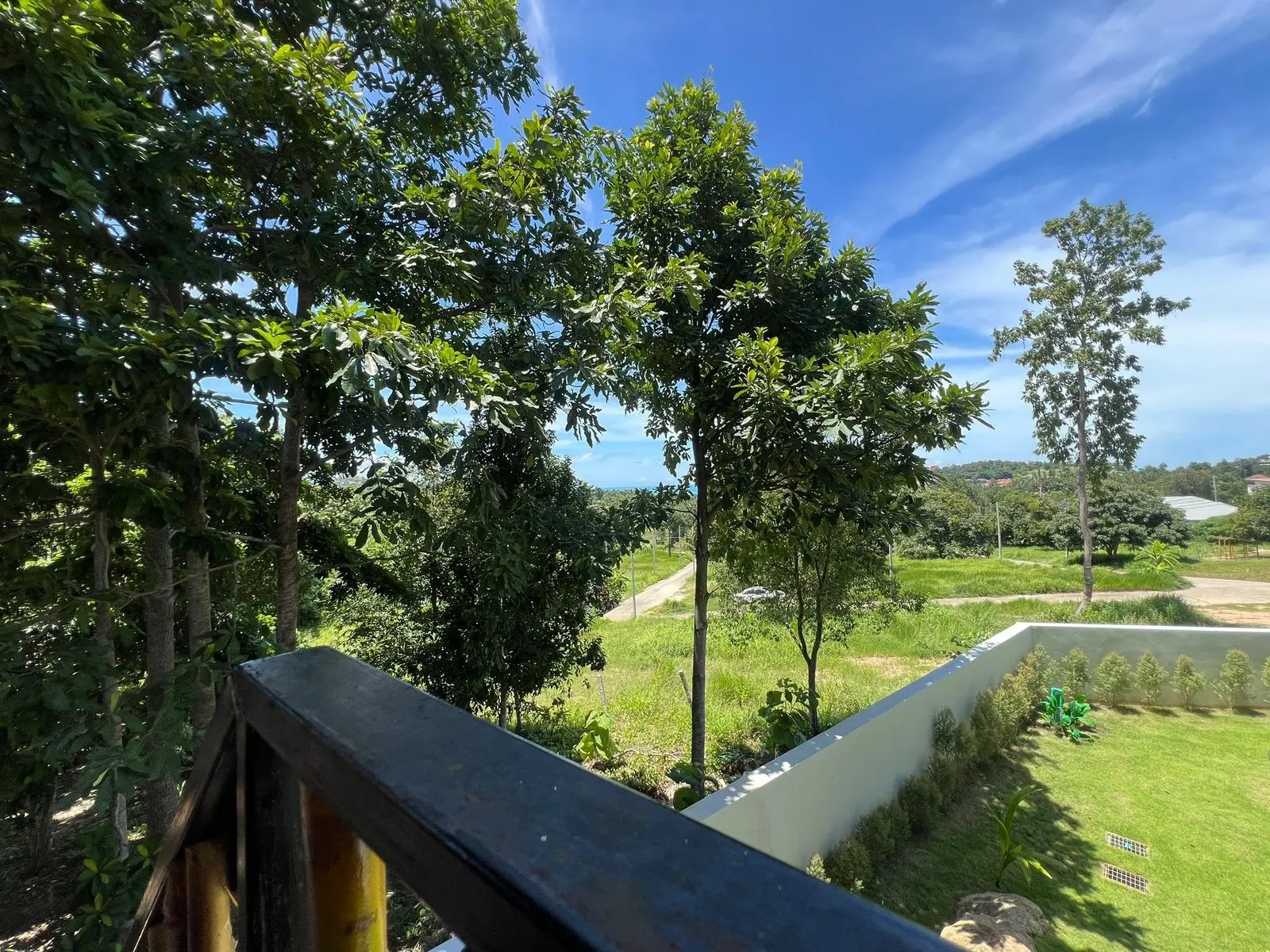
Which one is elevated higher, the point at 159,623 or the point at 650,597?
the point at 159,623

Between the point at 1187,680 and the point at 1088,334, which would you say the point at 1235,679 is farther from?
the point at 1088,334

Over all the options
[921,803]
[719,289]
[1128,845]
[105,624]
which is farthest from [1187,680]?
[105,624]

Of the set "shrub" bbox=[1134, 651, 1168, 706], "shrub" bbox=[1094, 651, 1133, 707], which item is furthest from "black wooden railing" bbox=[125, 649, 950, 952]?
"shrub" bbox=[1134, 651, 1168, 706]

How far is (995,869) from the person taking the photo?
169 inches

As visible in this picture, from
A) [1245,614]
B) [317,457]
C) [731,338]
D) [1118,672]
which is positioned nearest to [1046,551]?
[1245,614]

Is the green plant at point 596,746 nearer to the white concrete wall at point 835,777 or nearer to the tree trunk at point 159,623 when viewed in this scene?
Answer: the white concrete wall at point 835,777

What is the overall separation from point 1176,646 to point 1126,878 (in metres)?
5.44

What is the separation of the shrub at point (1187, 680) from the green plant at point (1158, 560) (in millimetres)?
17828

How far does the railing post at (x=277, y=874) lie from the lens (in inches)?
22.4

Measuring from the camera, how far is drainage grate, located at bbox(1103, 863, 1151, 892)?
4211 millimetres

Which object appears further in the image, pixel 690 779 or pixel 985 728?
pixel 985 728

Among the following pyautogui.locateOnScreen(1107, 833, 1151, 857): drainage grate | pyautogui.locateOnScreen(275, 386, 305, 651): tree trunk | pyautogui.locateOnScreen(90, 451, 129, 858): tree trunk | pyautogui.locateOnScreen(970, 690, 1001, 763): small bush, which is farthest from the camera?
pyautogui.locateOnScreen(970, 690, 1001, 763): small bush

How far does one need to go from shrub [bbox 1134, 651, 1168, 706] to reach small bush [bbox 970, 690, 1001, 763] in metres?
2.85

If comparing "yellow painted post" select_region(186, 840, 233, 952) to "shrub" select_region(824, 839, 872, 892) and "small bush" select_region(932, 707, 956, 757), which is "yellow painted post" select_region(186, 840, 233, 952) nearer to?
"shrub" select_region(824, 839, 872, 892)
